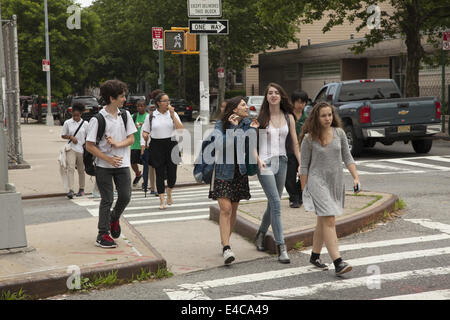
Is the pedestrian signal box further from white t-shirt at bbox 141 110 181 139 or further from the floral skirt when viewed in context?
the floral skirt

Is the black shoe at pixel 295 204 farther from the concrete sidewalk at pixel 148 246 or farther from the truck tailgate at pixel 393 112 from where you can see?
the truck tailgate at pixel 393 112

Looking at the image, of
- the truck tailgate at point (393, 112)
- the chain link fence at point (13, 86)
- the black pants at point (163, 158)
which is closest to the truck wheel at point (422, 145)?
the truck tailgate at point (393, 112)

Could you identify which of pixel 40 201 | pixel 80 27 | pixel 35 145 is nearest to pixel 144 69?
pixel 80 27

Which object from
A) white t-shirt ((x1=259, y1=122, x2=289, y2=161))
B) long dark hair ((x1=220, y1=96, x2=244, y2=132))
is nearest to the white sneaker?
white t-shirt ((x1=259, y1=122, x2=289, y2=161))

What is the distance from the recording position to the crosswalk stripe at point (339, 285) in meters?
5.63

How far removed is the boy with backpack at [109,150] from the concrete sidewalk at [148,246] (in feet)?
1.27

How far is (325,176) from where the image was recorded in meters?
6.31

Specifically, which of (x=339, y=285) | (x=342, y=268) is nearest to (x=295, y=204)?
(x=342, y=268)

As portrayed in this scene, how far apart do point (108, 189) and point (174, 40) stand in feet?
31.9

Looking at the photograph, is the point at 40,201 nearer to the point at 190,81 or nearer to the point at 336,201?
the point at 336,201

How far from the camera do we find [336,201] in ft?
20.7

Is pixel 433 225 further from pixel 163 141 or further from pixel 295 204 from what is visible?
pixel 163 141

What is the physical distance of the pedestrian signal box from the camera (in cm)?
1638

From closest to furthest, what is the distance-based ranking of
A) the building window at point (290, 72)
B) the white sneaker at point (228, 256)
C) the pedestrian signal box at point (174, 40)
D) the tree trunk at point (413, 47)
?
the white sneaker at point (228, 256) < the pedestrian signal box at point (174, 40) < the tree trunk at point (413, 47) < the building window at point (290, 72)
